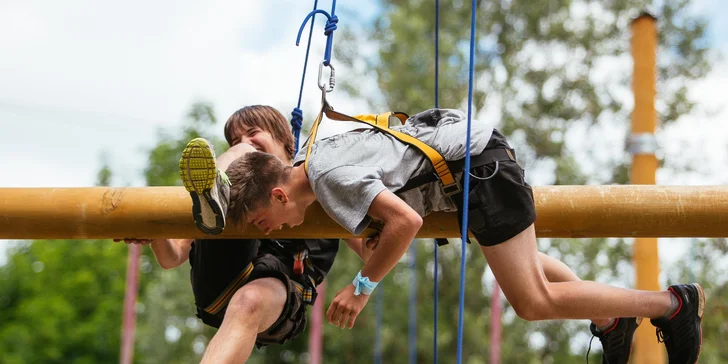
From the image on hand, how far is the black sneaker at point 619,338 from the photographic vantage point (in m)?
3.75

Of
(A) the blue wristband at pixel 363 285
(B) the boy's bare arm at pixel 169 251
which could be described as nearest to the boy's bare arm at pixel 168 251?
(B) the boy's bare arm at pixel 169 251

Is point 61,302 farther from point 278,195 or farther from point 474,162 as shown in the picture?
point 474,162

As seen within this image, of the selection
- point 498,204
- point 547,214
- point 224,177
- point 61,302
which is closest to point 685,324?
point 547,214

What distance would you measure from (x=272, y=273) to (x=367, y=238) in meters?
0.43

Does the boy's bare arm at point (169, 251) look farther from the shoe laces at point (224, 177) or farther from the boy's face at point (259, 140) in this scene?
the shoe laces at point (224, 177)

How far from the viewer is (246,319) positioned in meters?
3.48

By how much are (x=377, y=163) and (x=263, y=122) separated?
0.89m

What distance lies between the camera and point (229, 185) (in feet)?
10.9

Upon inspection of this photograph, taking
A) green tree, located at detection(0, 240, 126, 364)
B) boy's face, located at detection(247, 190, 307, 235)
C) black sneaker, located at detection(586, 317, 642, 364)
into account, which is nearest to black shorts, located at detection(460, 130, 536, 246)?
boy's face, located at detection(247, 190, 307, 235)

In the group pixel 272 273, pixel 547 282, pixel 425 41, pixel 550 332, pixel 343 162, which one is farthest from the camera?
pixel 425 41

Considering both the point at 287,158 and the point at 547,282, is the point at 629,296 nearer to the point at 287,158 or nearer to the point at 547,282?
the point at 547,282

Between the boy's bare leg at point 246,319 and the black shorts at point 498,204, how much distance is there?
831mm

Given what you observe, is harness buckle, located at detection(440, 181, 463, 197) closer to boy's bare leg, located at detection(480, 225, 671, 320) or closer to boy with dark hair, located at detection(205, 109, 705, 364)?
boy with dark hair, located at detection(205, 109, 705, 364)

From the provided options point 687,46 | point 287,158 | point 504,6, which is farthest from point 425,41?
point 287,158
